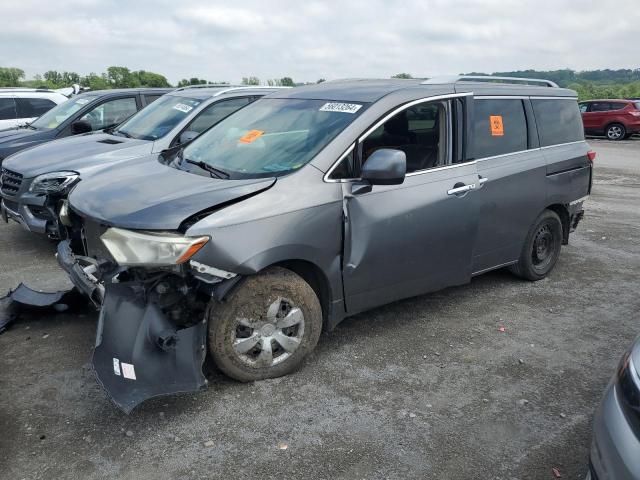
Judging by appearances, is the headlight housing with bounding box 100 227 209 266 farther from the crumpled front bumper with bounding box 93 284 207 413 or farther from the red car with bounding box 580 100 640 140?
the red car with bounding box 580 100 640 140

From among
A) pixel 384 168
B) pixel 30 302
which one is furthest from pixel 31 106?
pixel 384 168

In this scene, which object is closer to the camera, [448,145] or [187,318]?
[187,318]

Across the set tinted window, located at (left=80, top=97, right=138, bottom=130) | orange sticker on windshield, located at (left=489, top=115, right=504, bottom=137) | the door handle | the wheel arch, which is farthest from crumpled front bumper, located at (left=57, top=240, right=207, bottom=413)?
tinted window, located at (left=80, top=97, right=138, bottom=130)

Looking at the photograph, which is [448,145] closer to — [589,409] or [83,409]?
[589,409]

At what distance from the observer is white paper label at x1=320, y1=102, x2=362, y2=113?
4.02 m

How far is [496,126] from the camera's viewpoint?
4.85 m

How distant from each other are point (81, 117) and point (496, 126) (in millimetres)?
6101

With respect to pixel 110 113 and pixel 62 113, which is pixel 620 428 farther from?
pixel 62 113

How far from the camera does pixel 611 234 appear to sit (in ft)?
25.1

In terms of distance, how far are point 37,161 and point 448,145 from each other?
442 centimetres

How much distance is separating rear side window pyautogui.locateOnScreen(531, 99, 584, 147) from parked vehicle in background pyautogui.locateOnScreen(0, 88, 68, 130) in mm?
9472

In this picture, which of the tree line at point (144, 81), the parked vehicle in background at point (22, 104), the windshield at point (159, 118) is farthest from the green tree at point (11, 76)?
the windshield at point (159, 118)

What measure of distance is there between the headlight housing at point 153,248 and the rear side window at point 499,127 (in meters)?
2.58

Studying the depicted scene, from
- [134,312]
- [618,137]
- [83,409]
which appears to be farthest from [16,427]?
[618,137]
